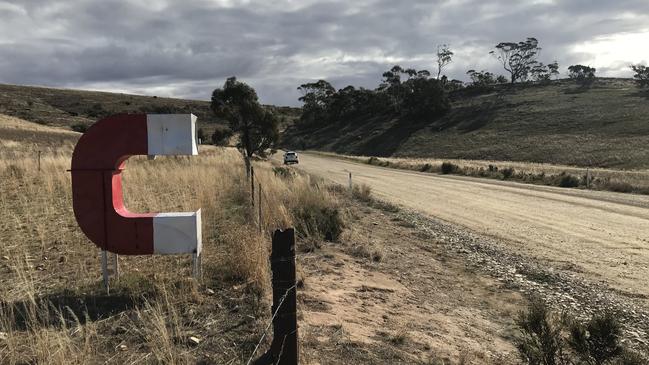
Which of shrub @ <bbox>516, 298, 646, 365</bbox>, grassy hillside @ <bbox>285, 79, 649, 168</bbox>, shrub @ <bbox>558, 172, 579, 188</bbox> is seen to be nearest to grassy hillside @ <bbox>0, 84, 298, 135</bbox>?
grassy hillside @ <bbox>285, 79, 649, 168</bbox>

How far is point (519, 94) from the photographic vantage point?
337 ft

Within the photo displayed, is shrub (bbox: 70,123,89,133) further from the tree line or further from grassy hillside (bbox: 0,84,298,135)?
the tree line

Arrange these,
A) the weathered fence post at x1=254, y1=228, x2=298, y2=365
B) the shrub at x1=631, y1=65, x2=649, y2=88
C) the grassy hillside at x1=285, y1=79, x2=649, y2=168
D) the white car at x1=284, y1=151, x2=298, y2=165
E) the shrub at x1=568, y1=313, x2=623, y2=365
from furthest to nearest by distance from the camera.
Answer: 1. the shrub at x1=631, y1=65, x2=649, y2=88
2. the grassy hillside at x1=285, y1=79, x2=649, y2=168
3. the white car at x1=284, y1=151, x2=298, y2=165
4. the shrub at x1=568, y1=313, x2=623, y2=365
5. the weathered fence post at x1=254, y1=228, x2=298, y2=365

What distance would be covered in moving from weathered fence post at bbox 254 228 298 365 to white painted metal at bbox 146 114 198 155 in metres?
2.39

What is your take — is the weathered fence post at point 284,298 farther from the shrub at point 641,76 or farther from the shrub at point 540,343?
the shrub at point 641,76

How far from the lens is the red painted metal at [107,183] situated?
5379 millimetres

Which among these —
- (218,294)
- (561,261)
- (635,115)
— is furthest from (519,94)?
(218,294)

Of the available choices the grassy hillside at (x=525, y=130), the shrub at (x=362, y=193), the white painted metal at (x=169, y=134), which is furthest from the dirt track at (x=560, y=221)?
the grassy hillside at (x=525, y=130)

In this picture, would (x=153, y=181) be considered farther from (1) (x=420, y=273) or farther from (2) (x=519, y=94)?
(2) (x=519, y=94)

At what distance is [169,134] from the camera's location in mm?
5379

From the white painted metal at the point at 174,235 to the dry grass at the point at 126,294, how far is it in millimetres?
335

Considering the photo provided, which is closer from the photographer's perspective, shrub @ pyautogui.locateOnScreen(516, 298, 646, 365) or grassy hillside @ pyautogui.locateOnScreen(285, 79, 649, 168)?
shrub @ pyautogui.locateOnScreen(516, 298, 646, 365)

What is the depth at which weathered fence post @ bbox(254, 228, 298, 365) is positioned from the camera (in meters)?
3.43

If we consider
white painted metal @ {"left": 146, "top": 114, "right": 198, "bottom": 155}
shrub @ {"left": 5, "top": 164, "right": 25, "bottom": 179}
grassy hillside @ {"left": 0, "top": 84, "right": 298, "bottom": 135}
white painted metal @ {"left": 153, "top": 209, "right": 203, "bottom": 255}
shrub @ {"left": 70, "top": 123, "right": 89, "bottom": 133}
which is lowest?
shrub @ {"left": 5, "top": 164, "right": 25, "bottom": 179}
